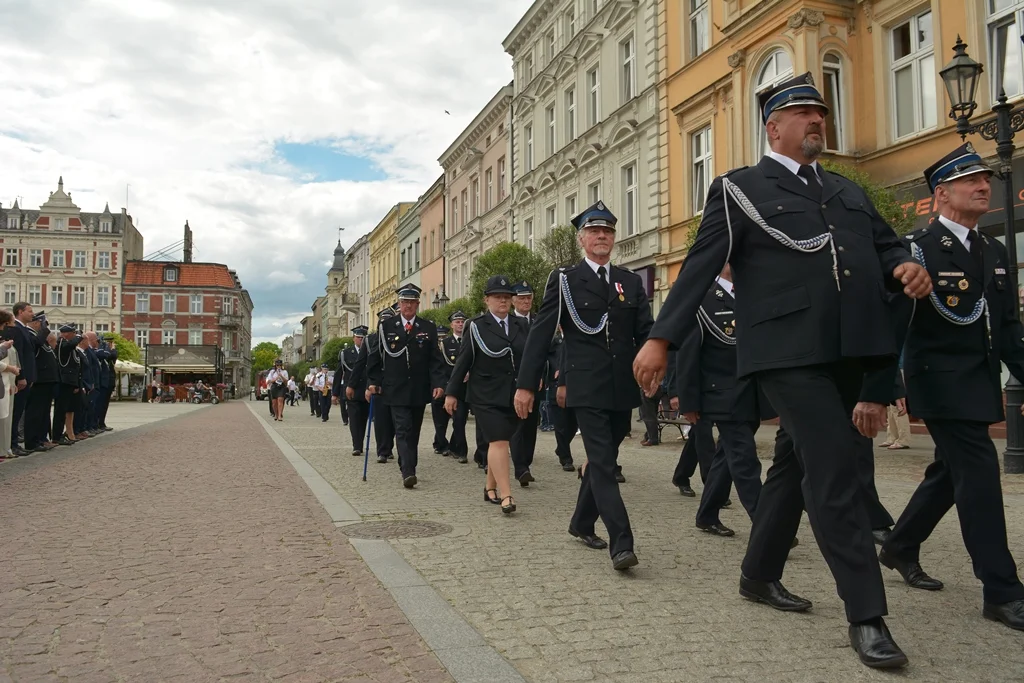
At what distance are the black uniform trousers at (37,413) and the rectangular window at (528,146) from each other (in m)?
24.0

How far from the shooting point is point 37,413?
13.7 meters

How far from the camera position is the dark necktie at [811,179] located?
367 centimetres

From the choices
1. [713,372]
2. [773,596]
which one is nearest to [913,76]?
[713,372]

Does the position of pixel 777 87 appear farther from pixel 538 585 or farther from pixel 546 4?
pixel 546 4

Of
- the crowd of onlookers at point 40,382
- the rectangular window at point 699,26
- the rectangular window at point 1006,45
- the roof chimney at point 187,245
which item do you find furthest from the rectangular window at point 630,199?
the roof chimney at point 187,245

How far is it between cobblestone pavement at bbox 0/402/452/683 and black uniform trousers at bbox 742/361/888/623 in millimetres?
1590

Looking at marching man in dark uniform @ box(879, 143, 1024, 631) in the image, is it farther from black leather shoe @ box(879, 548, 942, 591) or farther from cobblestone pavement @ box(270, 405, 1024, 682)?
cobblestone pavement @ box(270, 405, 1024, 682)

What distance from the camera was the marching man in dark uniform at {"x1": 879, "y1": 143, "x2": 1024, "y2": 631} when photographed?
396cm

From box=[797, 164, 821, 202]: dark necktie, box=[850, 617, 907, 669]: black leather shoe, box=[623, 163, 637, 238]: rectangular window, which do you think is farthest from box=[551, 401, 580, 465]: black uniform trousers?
box=[623, 163, 637, 238]: rectangular window

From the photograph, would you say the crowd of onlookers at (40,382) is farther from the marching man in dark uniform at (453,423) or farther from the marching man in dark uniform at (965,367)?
the marching man in dark uniform at (965,367)

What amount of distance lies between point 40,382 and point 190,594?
10795 mm

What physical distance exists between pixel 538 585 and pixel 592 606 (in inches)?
19.8

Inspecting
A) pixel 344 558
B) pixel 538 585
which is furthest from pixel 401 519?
pixel 538 585

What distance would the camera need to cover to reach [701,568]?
5039 mm
